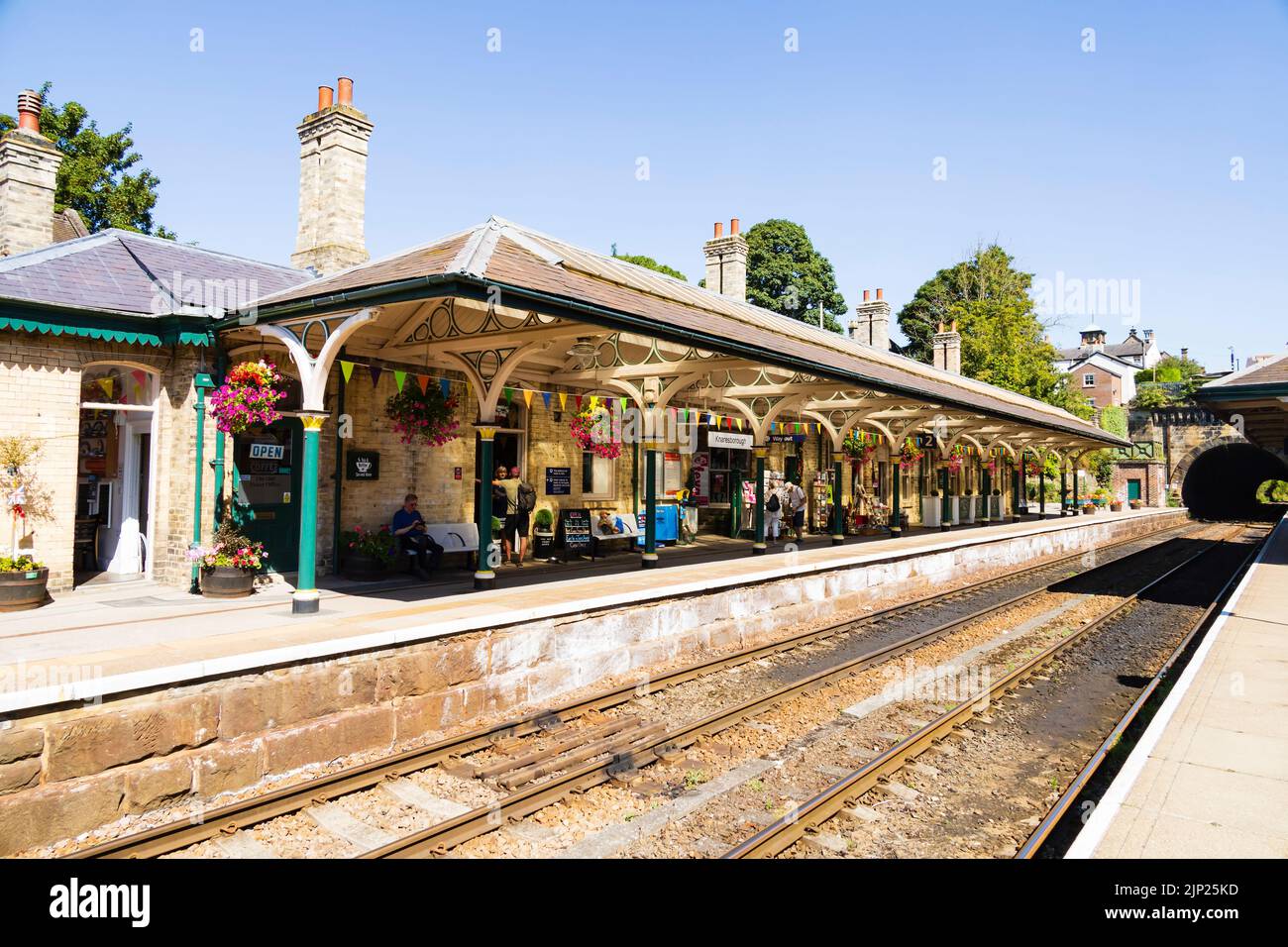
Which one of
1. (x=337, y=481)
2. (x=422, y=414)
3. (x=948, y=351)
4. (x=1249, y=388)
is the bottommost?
(x=337, y=481)

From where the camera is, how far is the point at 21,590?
7832 millimetres

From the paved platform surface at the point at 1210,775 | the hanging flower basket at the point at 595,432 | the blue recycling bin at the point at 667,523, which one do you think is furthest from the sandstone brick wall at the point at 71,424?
the paved platform surface at the point at 1210,775

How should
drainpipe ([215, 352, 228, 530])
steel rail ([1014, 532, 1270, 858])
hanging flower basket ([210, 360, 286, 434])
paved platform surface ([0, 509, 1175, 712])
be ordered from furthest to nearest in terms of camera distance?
1. drainpipe ([215, 352, 228, 530])
2. hanging flower basket ([210, 360, 286, 434])
3. paved platform surface ([0, 509, 1175, 712])
4. steel rail ([1014, 532, 1270, 858])

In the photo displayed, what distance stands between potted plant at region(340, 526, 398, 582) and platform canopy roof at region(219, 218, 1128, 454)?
96.4 inches

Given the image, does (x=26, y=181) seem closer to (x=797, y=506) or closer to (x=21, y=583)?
(x=21, y=583)

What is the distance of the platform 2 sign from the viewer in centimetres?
1355

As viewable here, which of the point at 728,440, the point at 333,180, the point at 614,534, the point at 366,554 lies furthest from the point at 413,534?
the point at 728,440

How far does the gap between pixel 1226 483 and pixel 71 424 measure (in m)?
64.3

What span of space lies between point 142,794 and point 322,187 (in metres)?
10.0

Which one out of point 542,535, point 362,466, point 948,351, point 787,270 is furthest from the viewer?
point 787,270

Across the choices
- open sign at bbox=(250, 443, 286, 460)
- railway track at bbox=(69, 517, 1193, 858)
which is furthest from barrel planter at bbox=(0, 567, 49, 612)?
railway track at bbox=(69, 517, 1193, 858)

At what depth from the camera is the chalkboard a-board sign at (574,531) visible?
13.5 m

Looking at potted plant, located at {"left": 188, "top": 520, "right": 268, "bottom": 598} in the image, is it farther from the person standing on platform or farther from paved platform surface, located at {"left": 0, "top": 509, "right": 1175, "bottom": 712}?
the person standing on platform

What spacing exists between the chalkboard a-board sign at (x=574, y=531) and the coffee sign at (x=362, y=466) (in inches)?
145
